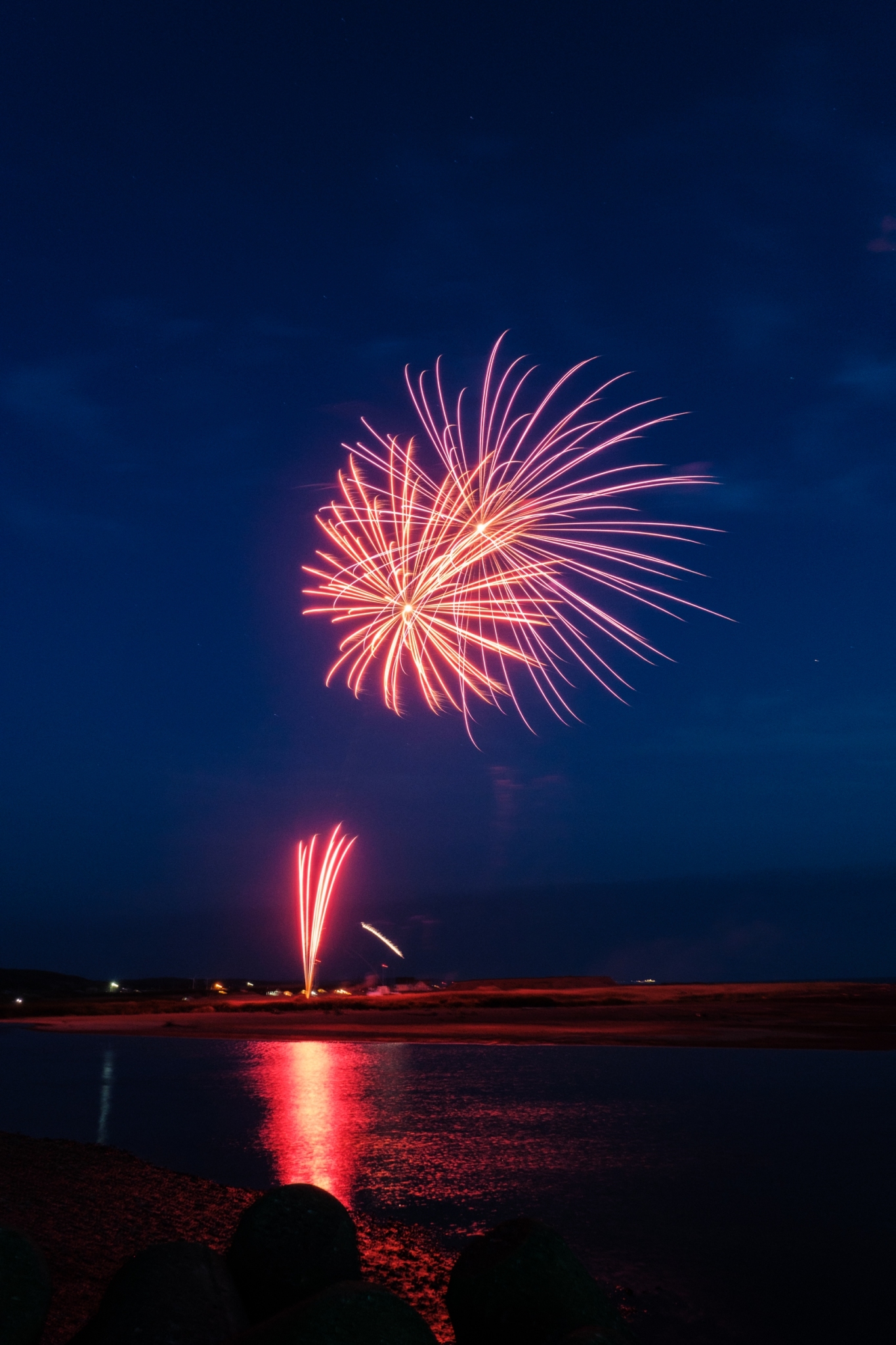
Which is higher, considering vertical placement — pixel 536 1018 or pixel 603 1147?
pixel 536 1018

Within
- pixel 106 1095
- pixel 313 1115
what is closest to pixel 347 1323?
pixel 313 1115

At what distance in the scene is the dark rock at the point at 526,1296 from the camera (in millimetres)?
5582

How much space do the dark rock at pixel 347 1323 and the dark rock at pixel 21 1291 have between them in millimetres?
1260

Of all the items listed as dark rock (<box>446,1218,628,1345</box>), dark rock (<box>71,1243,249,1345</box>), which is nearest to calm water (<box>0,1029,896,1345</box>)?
dark rock (<box>446,1218,628,1345</box>)

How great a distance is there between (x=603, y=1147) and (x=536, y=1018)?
33009mm

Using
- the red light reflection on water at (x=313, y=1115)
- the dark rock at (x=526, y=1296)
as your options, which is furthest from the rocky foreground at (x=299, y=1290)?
the red light reflection on water at (x=313, y=1115)

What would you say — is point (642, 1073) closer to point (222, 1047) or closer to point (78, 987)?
point (222, 1047)

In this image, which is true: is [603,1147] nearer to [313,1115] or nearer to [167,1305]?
[313,1115]

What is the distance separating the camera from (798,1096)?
19.1 m

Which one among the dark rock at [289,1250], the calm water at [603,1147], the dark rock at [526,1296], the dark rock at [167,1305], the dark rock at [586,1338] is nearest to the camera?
the dark rock at [586,1338]

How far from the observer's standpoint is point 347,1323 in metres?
4.80

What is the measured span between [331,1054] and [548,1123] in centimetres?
1506

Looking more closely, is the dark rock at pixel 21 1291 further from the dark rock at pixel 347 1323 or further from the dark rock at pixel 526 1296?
the dark rock at pixel 526 1296

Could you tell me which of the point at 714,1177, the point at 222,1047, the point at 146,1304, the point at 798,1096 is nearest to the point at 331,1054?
the point at 222,1047
